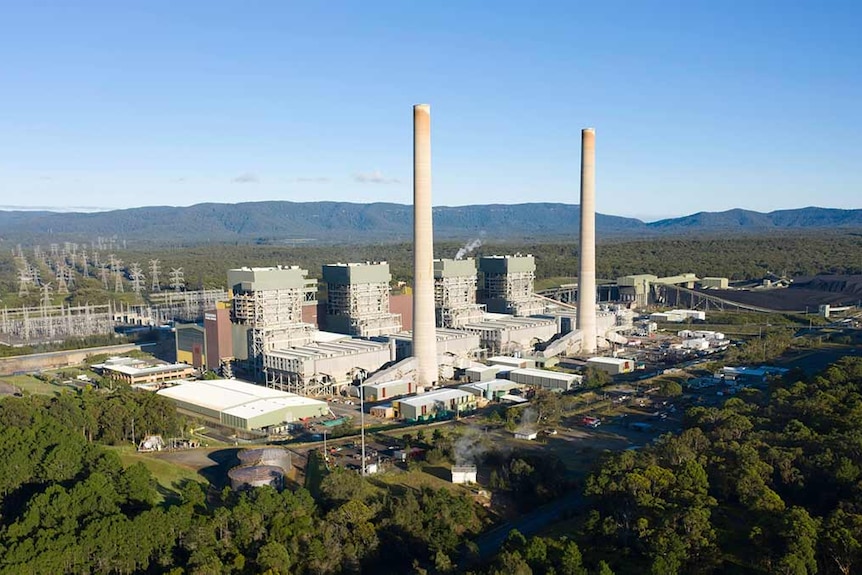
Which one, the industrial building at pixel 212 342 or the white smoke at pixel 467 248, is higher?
the white smoke at pixel 467 248

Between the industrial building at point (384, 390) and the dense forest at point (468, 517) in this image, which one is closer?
the dense forest at point (468, 517)

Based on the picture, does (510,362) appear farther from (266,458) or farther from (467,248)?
(467,248)

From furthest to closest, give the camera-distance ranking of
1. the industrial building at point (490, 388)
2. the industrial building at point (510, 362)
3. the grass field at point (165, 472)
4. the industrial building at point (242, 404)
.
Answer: the industrial building at point (510, 362) < the industrial building at point (490, 388) < the industrial building at point (242, 404) < the grass field at point (165, 472)

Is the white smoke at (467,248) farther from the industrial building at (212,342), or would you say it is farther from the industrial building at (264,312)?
the industrial building at (212,342)

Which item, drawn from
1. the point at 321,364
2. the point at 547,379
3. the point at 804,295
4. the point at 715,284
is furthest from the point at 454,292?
the point at 715,284

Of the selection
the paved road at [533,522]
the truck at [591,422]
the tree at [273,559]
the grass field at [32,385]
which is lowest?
the grass field at [32,385]

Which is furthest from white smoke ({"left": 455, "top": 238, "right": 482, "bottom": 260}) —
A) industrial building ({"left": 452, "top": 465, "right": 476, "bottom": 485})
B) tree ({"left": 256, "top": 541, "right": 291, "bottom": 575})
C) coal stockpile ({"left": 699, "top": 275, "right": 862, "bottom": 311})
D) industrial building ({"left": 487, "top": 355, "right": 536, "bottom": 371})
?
tree ({"left": 256, "top": 541, "right": 291, "bottom": 575})

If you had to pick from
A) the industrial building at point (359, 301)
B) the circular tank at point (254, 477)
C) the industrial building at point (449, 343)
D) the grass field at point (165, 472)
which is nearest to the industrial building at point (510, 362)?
the industrial building at point (449, 343)
